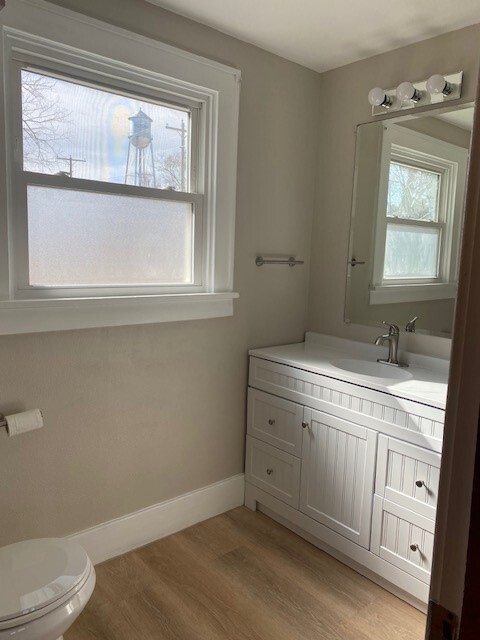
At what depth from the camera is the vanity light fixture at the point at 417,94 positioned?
7.12 feet

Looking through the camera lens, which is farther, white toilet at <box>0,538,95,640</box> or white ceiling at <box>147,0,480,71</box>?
white ceiling at <box>147,0,480,71</box>

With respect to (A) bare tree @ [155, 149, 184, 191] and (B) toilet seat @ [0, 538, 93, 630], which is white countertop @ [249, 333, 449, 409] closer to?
(A) bare tree @ [155, 149, 184, 191]

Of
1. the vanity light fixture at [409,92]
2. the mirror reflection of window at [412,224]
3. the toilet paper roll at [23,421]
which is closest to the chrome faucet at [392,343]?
the mirror reflection of window at [412,224]

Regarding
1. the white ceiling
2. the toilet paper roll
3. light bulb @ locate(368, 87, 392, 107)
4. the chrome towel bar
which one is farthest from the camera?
the chrome towel bar

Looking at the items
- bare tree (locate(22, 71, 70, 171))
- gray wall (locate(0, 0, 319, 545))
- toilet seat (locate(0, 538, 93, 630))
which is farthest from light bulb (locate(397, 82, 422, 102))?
toilet seat (locate(0, 538, 93, 630))

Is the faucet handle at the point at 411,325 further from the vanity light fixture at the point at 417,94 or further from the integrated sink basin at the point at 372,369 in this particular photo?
the vanity light fixture at the point at 417,94

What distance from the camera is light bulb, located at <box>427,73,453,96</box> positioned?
2160mm

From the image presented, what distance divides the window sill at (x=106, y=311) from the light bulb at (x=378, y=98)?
116 centimetres

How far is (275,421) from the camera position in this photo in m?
2.50

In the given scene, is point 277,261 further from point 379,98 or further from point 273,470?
point 273,470

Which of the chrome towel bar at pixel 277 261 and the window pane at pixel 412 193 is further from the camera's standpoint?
the chrome towel bar at pixel 277 261

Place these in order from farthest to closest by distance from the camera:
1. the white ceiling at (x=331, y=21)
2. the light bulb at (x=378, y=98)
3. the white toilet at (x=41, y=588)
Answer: the light bulb at (x=378, y=98)
the white ceiling at (x=331, y=21)
the white toilet at (x=41, y=588)

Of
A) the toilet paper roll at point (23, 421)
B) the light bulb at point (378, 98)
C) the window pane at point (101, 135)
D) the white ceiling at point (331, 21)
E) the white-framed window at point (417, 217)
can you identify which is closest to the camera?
the toilet paper roll at point (23, 421)

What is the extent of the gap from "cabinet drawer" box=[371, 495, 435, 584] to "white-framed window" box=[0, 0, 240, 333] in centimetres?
118
